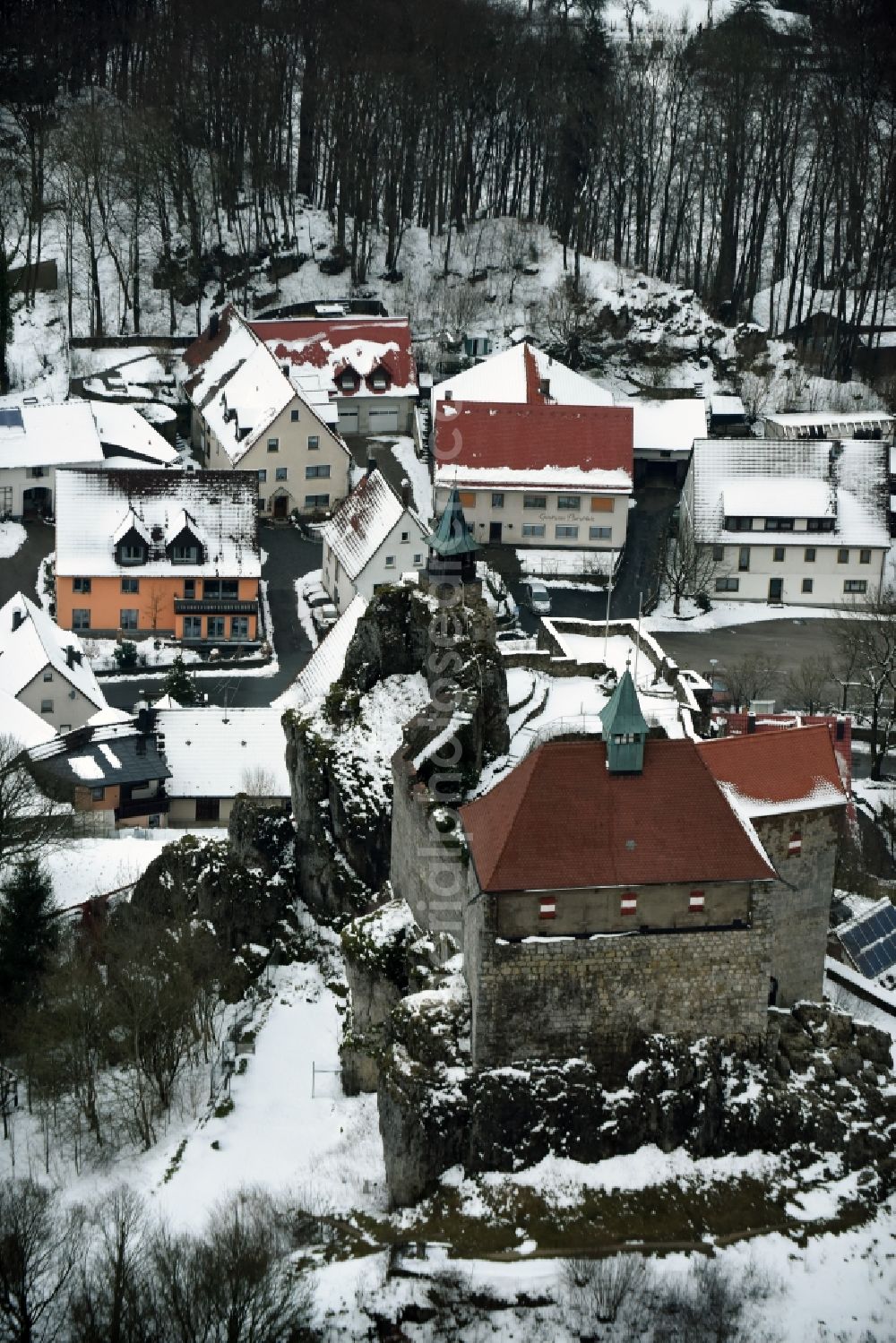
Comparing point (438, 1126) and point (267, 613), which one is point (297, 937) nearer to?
point (438, 1126)

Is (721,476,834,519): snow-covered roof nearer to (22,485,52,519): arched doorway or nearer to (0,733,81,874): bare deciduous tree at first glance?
(22,485,52,519): arched doorway

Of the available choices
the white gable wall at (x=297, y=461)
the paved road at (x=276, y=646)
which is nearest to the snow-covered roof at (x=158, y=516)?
the paved road at (x=276, y=646)

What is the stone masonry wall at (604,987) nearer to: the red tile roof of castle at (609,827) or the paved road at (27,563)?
the red tile roof of castle at (609,827)

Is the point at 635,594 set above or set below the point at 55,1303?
above

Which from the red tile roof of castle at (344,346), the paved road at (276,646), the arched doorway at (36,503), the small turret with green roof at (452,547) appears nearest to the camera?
the small turret with green roof at (452,547)

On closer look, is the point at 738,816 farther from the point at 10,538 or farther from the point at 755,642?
the point at 10,538

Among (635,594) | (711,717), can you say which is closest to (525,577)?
(635,594)
